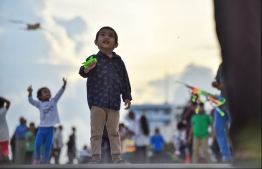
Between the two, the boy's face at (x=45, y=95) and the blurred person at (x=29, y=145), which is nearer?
the boy's face at (x=45, y=95)

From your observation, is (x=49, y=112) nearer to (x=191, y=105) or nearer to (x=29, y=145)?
(x=191, y=105)


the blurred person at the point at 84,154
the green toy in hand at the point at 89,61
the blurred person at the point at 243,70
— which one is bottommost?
the blurred person at the point at 243,70

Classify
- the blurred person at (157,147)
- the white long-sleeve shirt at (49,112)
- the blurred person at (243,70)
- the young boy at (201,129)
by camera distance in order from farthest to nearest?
the blurred person at (157,147)
the young boy at (201,129)
the white long-sleeve shirt at (49,112)
the blurred person at (243,70)

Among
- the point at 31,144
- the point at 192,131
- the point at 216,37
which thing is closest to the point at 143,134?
the point at 192,131

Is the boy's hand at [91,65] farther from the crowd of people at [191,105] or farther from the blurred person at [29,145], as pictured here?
the blurred person at [29,145]

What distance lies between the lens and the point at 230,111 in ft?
11.2

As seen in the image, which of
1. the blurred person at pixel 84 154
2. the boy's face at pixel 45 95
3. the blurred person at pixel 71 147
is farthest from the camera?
the blurred person at pixel 84 154

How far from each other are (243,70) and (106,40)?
444 cm

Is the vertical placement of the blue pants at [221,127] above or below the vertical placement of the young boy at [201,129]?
below

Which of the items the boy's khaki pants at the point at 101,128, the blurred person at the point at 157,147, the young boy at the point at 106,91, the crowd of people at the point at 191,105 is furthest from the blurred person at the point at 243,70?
the blurred person at the point at 157,147

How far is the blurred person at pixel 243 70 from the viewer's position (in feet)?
10.8

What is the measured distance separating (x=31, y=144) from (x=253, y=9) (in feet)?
53.5

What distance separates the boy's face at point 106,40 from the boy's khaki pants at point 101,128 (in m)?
0.64

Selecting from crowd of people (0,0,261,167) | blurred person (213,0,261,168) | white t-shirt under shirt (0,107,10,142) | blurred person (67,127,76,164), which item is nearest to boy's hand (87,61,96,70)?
crowd of people (0,0,261,167)
